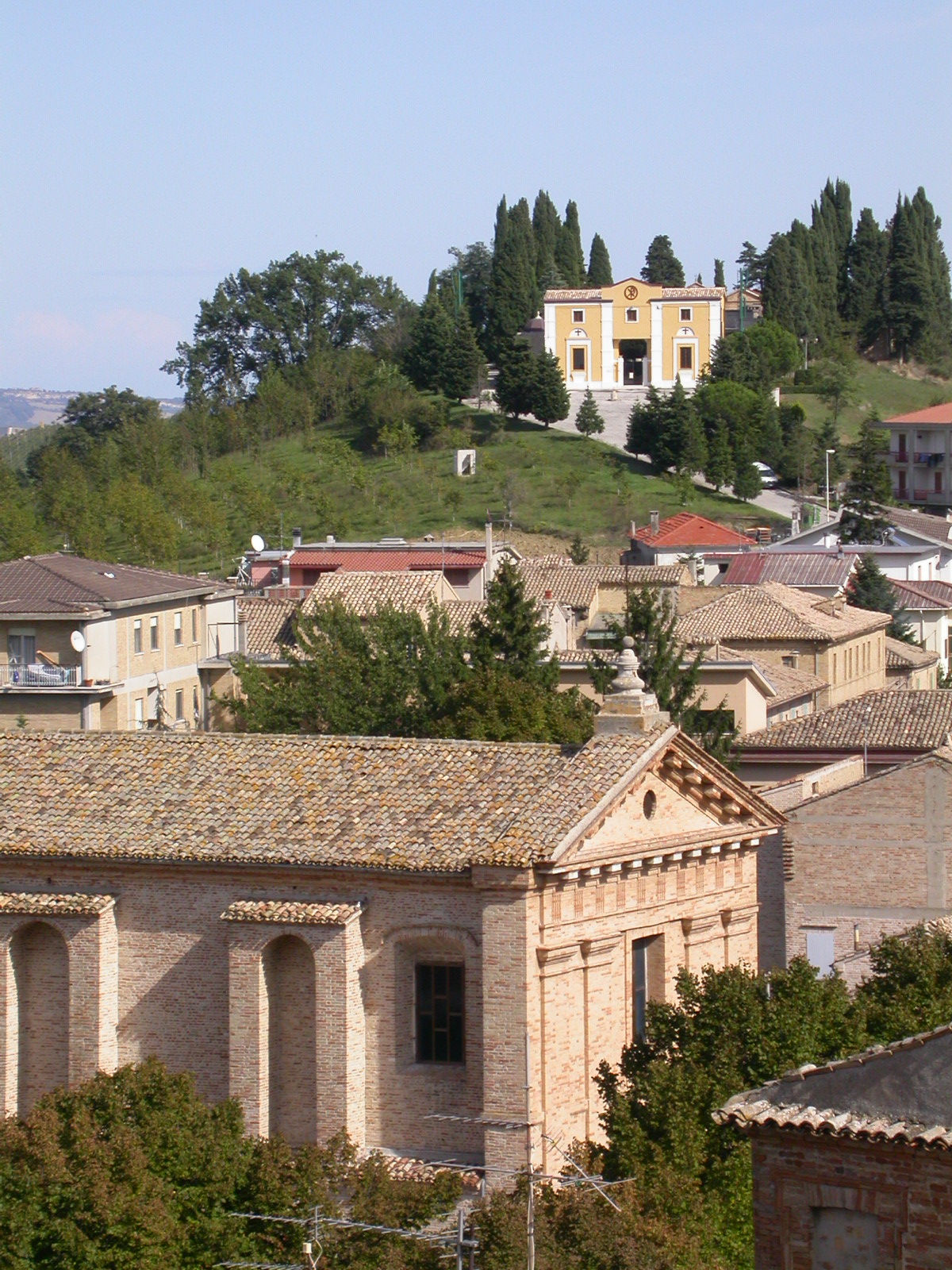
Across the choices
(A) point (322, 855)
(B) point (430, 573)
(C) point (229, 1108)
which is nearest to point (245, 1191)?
(C) point (229, 1108)

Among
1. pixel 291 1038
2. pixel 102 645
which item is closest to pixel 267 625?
pixel 102 645

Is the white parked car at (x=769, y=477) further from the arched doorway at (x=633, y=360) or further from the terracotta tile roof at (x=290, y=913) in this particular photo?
the terracotta tile roof at (x=290, y=913)

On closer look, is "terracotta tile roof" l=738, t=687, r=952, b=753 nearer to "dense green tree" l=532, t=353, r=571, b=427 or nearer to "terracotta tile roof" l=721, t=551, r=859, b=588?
"terracotta tile roof" l=721, t=551, r=859, b=588

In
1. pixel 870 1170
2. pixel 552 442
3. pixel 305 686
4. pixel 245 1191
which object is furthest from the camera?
pixel 552 442

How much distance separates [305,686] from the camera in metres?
48.9

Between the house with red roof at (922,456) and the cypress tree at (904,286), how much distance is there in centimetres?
2505

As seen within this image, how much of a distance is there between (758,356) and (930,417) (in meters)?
13.1

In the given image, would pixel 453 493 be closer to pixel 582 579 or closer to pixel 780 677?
pixel 582 579

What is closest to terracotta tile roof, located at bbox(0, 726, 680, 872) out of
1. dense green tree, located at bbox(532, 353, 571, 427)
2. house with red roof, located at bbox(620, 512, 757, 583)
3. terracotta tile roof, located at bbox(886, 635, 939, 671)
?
terracotta tile roof, located at bbox(886, 635, 939, 671)

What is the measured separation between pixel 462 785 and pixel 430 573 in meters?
45.7

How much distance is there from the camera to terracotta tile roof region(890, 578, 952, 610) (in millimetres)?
87000

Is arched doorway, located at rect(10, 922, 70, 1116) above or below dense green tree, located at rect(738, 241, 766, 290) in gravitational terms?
below

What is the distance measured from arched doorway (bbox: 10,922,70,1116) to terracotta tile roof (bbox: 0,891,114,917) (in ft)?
1.19

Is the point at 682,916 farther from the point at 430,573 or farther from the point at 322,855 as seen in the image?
the point at 430,573
